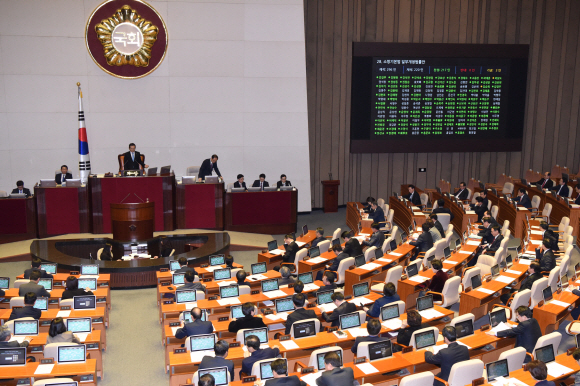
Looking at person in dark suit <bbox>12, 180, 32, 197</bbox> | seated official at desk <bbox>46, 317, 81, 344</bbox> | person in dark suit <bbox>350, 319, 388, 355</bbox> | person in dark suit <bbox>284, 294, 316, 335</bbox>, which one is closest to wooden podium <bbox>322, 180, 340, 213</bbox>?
person in dark suit <bbox>12, 180, 32, 197</bbox>

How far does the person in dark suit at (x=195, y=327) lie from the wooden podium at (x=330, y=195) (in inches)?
421

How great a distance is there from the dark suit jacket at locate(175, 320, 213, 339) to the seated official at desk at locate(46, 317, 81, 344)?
1298mm

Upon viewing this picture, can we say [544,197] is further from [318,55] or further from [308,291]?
[308,291]

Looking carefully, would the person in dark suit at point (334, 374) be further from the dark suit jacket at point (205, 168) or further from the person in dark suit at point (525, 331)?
the dark suit jacket at point (205, 168)

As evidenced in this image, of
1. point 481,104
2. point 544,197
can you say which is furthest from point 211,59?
point 544,197

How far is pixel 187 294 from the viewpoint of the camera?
8648 millimetres

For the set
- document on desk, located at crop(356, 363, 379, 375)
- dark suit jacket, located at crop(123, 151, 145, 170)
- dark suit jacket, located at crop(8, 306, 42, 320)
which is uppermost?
dark suit jacket, located at crop(123, 151, 145, 170)

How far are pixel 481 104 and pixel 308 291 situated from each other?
11.1 m

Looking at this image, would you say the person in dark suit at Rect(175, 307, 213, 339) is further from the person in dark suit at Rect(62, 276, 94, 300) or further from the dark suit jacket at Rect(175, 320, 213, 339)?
the person in dark suit at Rect(62, 276, 94, 300)

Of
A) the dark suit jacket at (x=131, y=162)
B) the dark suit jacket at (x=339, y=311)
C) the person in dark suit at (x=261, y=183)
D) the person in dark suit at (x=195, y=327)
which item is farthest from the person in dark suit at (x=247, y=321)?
the dark suit jacket at (x=131, y=162)

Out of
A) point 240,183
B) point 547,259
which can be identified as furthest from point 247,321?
point 240,183

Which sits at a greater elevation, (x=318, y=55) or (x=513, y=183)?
(x=318, y=55)

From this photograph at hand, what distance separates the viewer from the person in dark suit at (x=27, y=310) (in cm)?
780

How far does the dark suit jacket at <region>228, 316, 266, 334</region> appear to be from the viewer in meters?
7.39
